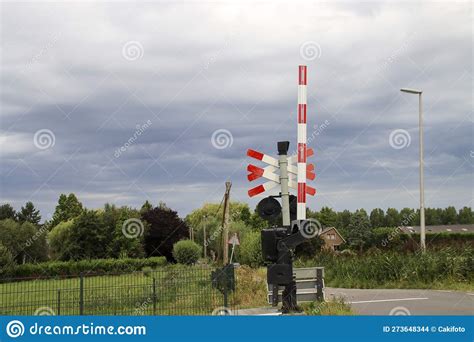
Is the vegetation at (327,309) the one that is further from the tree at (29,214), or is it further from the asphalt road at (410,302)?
the tree at (29,214)

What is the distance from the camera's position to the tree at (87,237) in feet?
179

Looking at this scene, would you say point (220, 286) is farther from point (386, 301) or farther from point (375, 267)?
point (375, 267)

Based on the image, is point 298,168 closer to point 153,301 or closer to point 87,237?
point 153,301

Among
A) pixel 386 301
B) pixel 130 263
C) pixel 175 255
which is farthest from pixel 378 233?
pixel 386 301

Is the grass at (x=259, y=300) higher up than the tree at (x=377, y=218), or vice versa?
the tree at (x=377, y=218)

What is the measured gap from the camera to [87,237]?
5488cm

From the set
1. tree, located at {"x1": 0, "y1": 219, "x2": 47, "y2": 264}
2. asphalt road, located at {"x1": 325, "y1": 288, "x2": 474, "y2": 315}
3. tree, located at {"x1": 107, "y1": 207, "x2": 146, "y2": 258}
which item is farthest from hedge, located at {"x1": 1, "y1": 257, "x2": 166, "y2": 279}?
asphalt road, located at {"x1": 325, "y1": 288, "x2": 474, "y2": 315}

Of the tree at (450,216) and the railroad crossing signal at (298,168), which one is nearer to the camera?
the railroad crossing signal at (298,168)

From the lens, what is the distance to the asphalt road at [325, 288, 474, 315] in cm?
1377

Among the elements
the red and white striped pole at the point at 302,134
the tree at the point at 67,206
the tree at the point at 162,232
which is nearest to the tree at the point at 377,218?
the tree at the point at 162,232

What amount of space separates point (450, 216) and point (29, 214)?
72.0 m

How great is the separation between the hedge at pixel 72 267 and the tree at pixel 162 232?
889 cm

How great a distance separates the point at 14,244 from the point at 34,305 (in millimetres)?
38369

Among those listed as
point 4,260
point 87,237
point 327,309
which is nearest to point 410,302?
point 327,309
